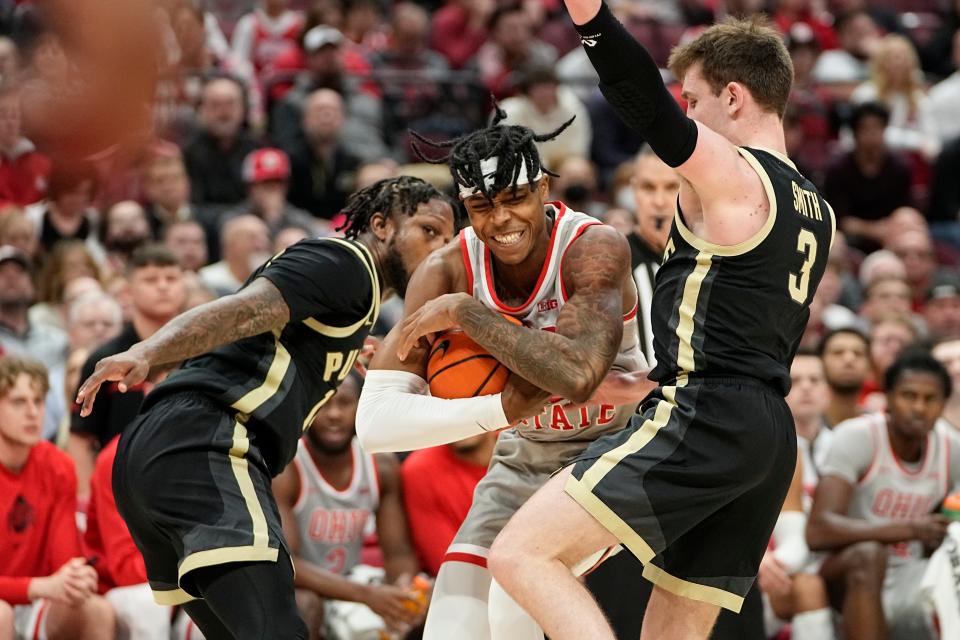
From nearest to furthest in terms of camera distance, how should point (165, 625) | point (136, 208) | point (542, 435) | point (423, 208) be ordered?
point (542, 435) < point (423, 208) < point (165, 625) < point (136, 208)

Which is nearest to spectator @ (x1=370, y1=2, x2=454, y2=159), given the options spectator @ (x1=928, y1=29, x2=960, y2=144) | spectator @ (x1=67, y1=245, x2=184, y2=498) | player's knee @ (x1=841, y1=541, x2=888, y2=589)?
spectator @ (x1=67, y1=245, x2=184, y2=498)

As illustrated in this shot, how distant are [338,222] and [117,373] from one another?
388 centimetres

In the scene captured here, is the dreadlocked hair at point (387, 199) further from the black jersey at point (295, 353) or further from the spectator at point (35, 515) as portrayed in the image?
the spectator at point (35, 515)

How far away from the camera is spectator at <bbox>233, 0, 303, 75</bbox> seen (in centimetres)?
1177

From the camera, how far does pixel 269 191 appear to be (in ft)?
32.1

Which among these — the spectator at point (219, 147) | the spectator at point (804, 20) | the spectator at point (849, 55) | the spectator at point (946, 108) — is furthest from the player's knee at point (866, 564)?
the spectator at point (804, 20)

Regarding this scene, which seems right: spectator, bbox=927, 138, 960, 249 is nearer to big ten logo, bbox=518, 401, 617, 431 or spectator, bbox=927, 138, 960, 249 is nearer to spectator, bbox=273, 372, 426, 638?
spectator, bbox=273, 372, 426, 638

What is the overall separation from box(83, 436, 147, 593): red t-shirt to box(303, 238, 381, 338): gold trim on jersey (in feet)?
5.98

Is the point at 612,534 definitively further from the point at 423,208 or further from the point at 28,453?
the point at 28,453

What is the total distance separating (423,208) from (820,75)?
9.37 m

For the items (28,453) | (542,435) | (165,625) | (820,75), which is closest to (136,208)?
(28,453)

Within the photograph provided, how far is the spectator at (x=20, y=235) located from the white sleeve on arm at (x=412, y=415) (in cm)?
485

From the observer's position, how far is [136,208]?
28.5ft

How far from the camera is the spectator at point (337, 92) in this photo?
10.7 m
